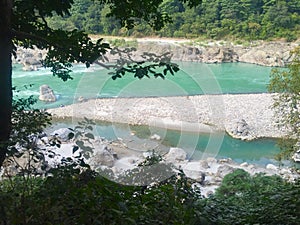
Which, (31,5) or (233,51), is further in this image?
(233,51)

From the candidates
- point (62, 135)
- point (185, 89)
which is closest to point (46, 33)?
point (62, 135)

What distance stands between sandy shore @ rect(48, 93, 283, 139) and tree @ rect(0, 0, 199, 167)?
515 cm

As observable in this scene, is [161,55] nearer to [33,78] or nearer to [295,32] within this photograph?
[33,78]

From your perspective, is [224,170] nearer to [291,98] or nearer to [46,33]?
[291,98]

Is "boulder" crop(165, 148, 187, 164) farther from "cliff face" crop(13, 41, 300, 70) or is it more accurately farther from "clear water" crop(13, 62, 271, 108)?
"cliff face" crop(13, 41, 300, 70)

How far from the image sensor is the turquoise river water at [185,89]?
18.3ft

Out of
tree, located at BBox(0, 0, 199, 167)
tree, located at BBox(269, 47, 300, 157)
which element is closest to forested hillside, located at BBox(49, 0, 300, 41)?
tree, located at BBox(269, 47, 300, 157)

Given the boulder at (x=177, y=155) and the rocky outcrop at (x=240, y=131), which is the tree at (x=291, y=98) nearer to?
the boulder at (x=177, y=155)

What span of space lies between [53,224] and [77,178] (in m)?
0.27

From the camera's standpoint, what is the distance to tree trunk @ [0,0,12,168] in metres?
1.43

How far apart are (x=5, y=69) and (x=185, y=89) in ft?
26.0

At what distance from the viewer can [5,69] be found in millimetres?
1498

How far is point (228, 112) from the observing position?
909 centimetres

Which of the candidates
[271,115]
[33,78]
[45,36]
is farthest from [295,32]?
[45,36]
